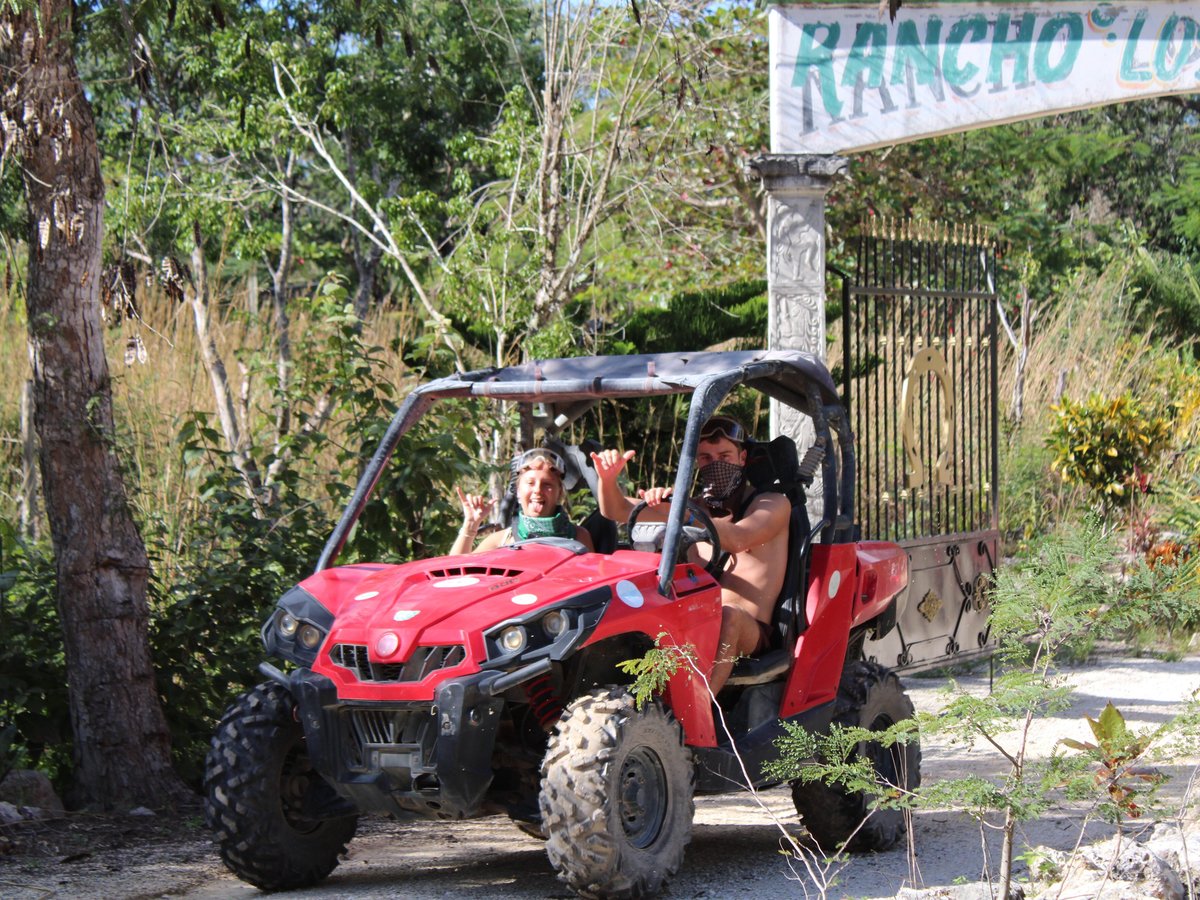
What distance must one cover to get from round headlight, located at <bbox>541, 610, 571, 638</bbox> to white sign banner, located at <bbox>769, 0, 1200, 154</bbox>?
13.7 ft

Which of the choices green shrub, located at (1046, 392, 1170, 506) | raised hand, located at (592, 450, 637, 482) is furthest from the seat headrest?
green shrub, located at (1046, 392, 1170, 506)

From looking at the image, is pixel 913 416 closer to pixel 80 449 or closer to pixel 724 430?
pixel 724 430

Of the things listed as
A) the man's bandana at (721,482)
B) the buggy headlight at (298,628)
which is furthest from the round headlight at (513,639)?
the man's bandana at (721,482)

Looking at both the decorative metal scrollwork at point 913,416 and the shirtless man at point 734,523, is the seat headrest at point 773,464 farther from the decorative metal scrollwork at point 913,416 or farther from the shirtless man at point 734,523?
the decorative metal scrollwork at point 913,416

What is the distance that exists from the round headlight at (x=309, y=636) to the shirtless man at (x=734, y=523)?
1.13m

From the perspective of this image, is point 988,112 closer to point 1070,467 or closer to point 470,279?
point 470,279

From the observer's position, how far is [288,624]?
5.00 metres

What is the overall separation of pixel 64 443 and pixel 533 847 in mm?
2538

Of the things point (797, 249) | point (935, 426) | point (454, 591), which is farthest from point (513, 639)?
point (935, 426)

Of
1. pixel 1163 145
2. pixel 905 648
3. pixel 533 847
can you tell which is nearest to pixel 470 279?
pixel 905 648

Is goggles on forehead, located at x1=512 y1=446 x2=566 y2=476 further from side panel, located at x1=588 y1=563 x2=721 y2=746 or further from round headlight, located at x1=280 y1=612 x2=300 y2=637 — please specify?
round headlight, located at x1=280 y1=612 x2=300 y2=637

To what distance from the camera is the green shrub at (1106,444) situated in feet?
40.2

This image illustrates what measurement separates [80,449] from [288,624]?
1792 millimetres

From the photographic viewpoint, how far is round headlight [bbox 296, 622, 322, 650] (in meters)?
4.89
